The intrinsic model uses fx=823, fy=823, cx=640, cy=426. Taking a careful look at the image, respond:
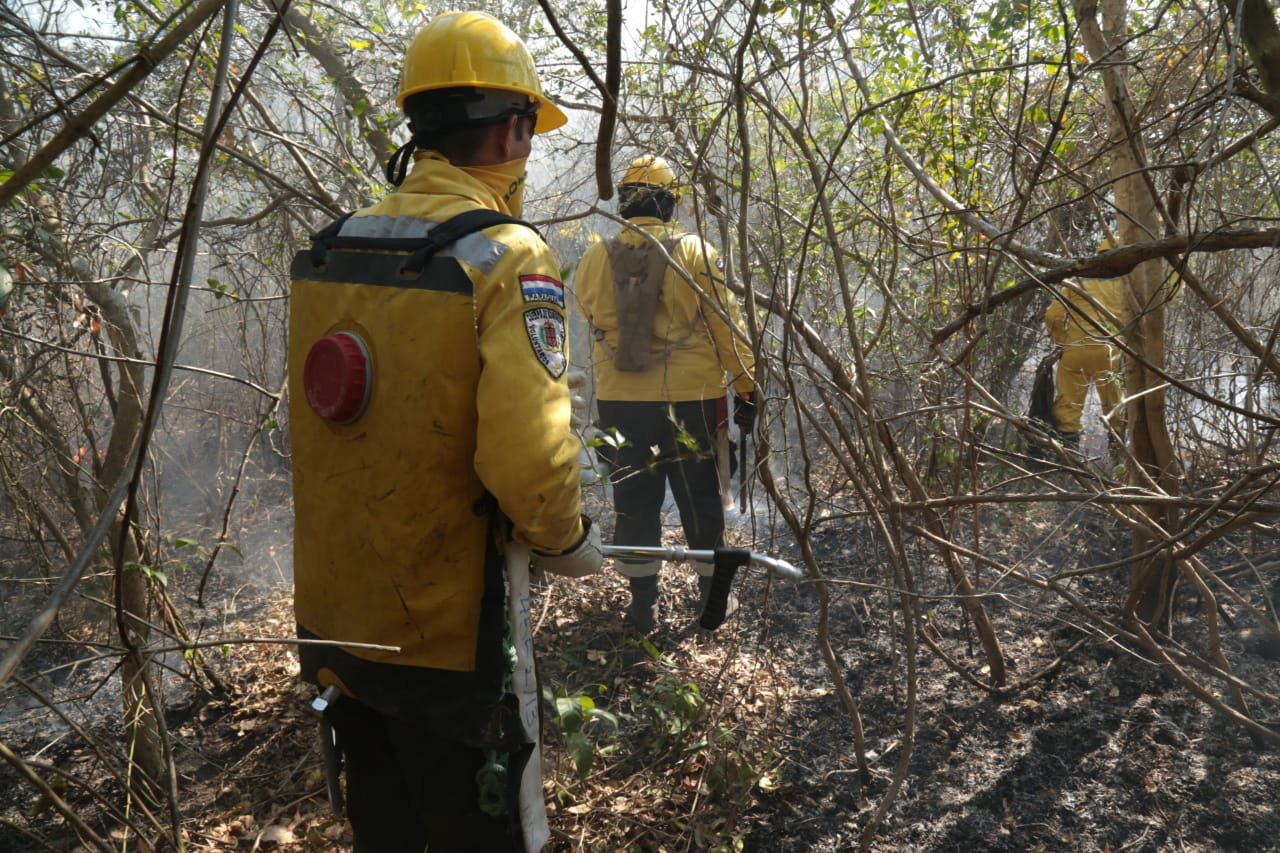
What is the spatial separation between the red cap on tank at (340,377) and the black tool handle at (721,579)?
34.5 inches

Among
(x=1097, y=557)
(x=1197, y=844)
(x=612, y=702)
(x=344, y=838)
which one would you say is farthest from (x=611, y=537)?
(x=1197, y=844)

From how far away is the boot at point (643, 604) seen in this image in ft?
13.3

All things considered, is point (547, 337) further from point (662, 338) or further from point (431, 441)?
point (662, 338)

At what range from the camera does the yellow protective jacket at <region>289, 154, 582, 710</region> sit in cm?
155

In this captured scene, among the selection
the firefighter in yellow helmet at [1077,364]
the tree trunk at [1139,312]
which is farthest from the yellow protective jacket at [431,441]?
the firefighter in yellow helmet at [1077,364]

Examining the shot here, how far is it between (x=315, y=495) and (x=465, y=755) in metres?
0.63

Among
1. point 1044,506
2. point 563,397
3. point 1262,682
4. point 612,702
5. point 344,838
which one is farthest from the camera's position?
point 1044,506

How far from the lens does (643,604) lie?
4086 millimetres

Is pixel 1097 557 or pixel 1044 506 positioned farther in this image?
pixel 1044 506

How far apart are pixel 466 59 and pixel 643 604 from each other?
2.88 meters

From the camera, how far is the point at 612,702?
11.2 ft

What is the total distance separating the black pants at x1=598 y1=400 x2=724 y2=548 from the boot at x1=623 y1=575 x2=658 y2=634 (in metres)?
0.27

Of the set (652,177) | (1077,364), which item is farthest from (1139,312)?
(1077,364)

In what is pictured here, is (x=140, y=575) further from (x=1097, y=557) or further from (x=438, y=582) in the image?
(x=1097, y=557)
